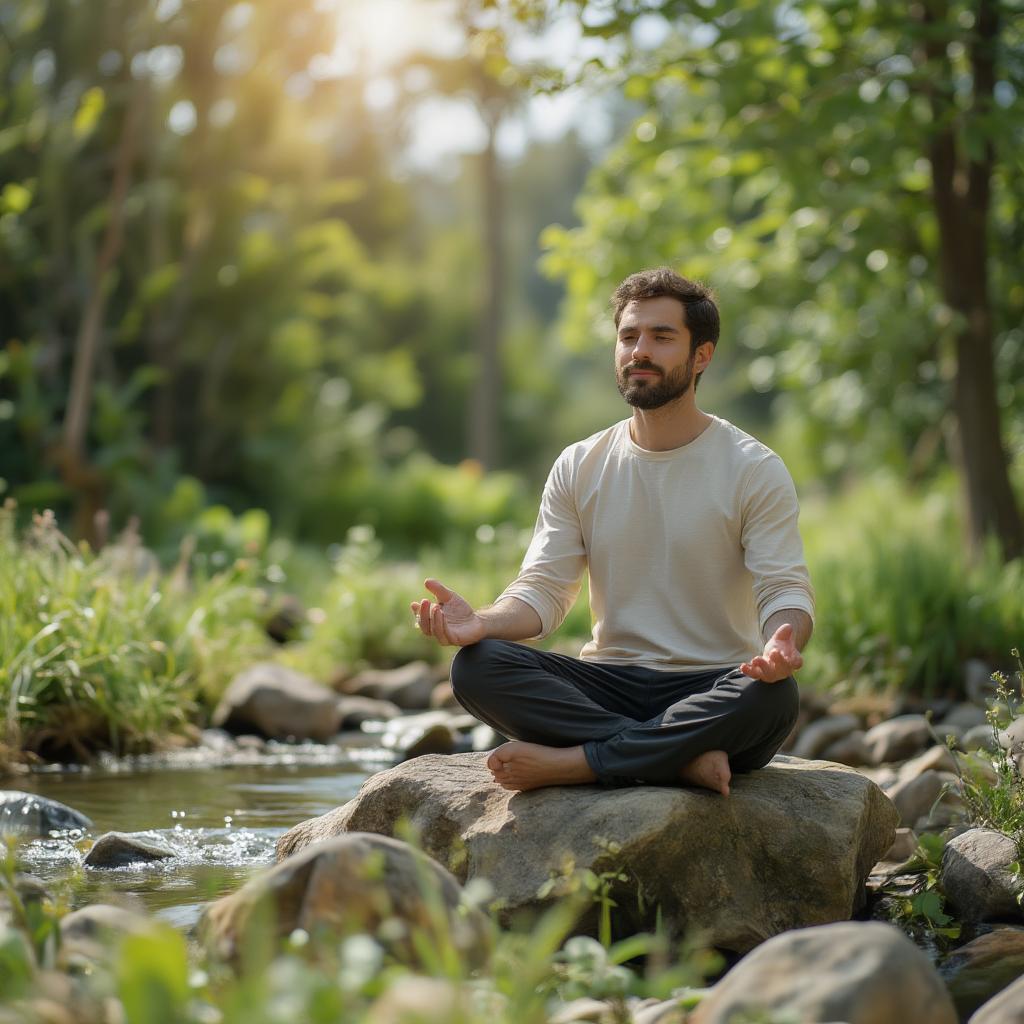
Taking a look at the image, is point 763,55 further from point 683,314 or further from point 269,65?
point 269,65

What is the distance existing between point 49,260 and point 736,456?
1125 centimetres

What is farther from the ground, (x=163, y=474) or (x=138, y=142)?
(x=138, y=142)

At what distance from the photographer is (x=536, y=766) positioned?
3.80 meters

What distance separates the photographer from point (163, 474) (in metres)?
13.2

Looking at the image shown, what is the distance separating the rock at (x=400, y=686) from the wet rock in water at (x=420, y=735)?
249mm

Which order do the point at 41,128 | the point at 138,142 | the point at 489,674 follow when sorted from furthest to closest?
the point at 138,142 < the point at 41,128 < the point at 489,674

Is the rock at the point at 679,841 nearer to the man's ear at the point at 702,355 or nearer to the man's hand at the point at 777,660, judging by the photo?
the man's hand at the point at 777,660

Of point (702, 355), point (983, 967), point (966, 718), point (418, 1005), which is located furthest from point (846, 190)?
point (418, 1005)

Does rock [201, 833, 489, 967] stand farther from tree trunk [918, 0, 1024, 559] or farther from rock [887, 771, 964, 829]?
tree trunk [918, 0, 1024, 559]

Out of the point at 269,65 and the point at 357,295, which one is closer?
the point at 269,65

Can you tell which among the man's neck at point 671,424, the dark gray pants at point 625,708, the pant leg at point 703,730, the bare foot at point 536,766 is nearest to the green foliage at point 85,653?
the dark gray pants at point 625,708

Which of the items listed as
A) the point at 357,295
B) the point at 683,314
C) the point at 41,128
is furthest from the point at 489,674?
the point at 357,295

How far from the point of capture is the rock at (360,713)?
7543 mm

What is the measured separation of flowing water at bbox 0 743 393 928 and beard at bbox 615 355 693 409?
6.10 ft
